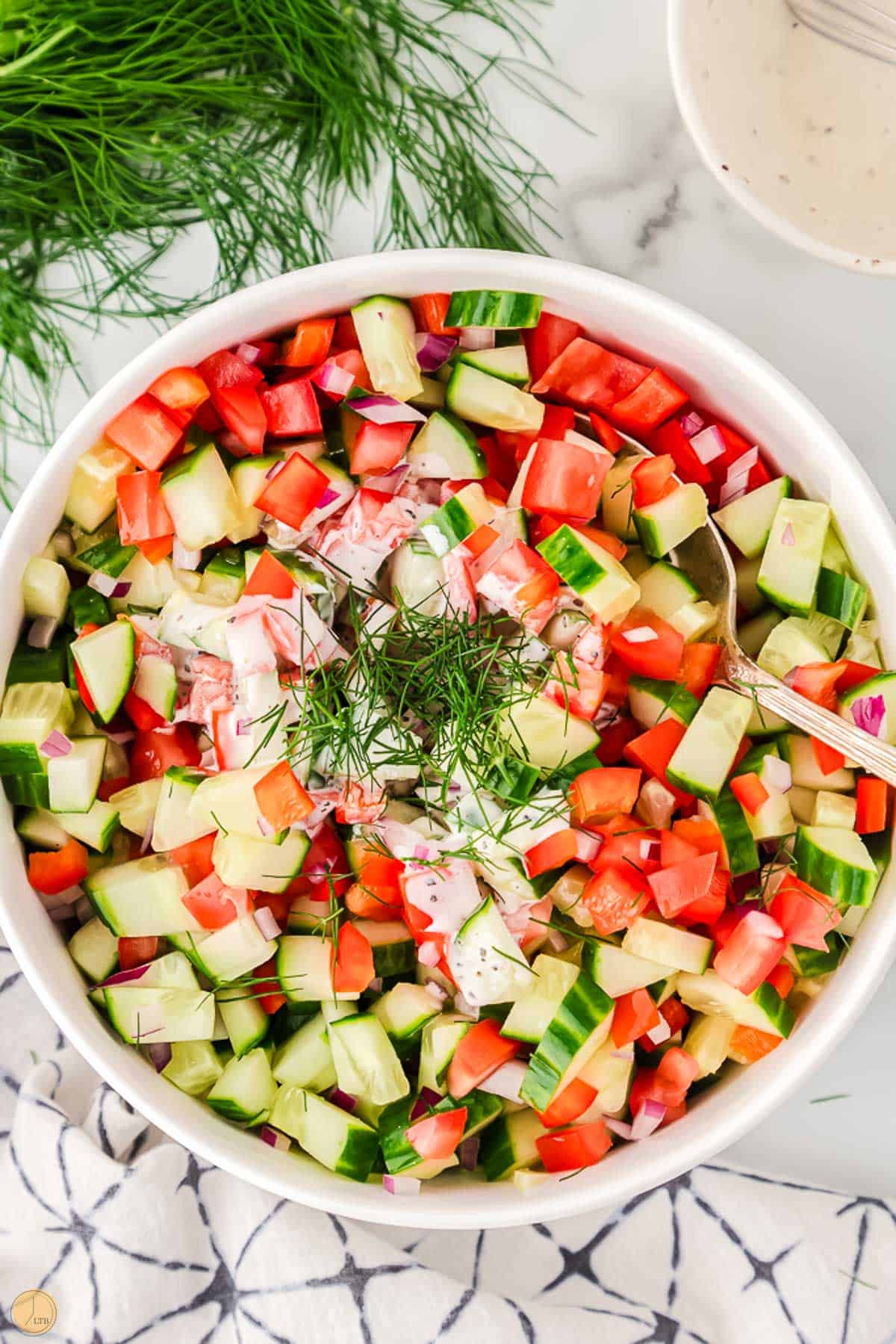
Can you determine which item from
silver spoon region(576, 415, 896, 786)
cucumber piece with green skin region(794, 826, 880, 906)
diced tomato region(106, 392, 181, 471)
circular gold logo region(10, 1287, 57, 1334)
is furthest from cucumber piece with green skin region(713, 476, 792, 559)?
circular gold logo region(10, 1287, 57, 1334)

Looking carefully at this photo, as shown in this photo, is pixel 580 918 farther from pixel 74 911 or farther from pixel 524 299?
pixel 524 299

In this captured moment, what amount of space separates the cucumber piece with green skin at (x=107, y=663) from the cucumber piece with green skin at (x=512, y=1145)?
102 centimetres

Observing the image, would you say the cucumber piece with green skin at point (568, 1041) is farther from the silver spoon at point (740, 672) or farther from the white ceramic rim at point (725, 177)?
the white ceramic rim at point (725, 177)

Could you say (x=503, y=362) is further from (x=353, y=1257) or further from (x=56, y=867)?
(x=353, y=1257)

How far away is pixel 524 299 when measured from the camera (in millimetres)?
1823

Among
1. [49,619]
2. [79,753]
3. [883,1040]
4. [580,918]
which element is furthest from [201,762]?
[883,1040]

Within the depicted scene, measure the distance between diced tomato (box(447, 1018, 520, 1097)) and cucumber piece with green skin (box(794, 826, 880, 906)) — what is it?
0.59 m

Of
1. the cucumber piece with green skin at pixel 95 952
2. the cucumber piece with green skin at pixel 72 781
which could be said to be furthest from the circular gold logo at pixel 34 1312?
the cucumber piece with green skin at pixel 72 781

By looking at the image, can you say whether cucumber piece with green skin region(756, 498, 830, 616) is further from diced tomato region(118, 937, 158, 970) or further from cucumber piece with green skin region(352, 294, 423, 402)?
diced tomato region(118, 937, 158, 970)

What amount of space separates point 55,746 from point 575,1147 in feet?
3.70

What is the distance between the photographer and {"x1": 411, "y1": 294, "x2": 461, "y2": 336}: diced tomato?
6.10 feet

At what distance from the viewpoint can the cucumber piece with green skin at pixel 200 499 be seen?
5.98 feet

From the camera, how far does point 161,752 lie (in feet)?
6.35

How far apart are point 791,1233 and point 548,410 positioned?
5.65 ft
